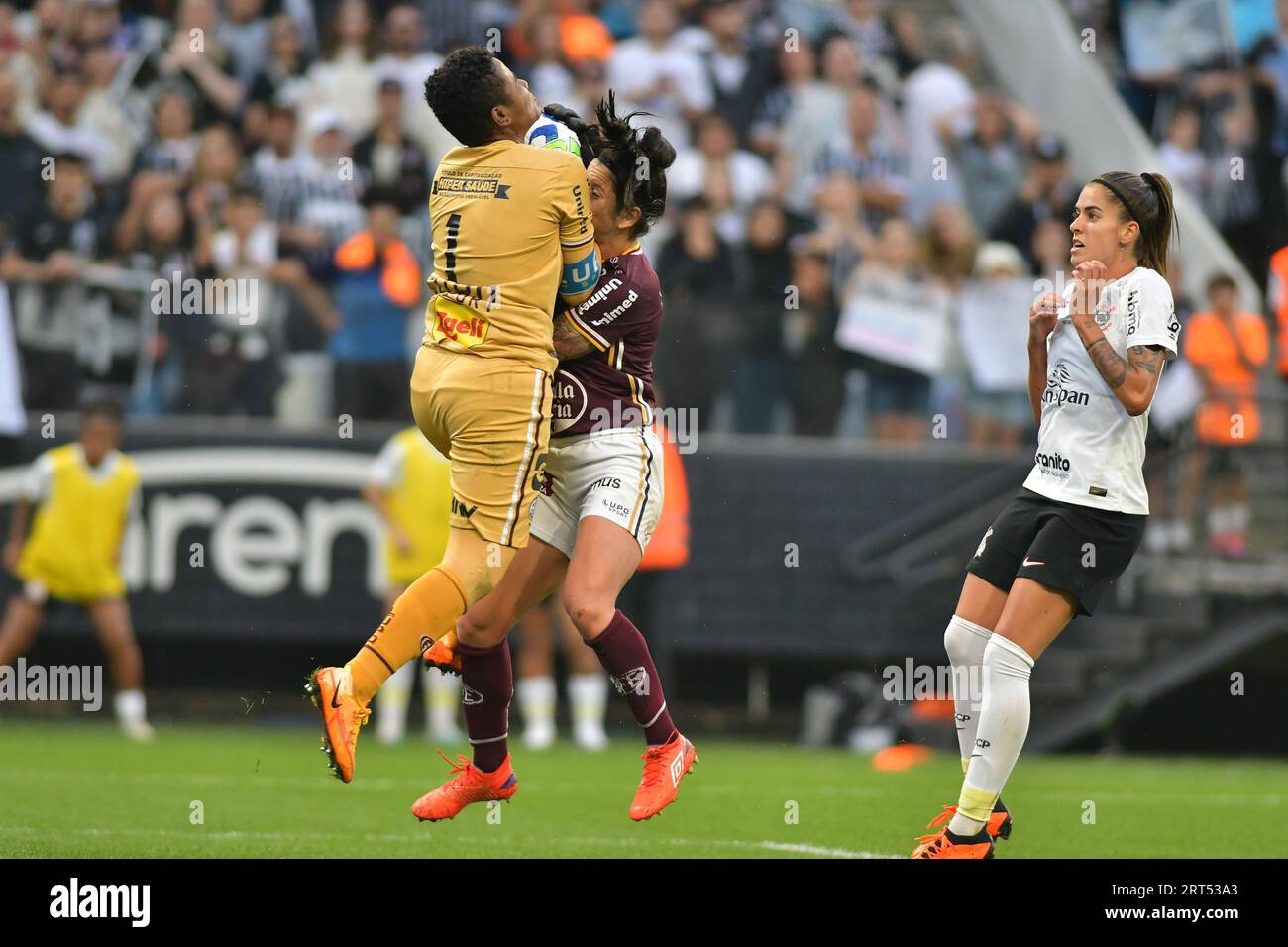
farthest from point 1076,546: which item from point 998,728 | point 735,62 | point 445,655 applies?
point 735,62

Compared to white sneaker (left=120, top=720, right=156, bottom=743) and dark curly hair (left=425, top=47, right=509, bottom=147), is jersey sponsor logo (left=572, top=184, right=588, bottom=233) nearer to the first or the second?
dark curly hair (left=425, top=47, right=509, bottom=147)

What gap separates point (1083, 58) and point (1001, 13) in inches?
38.5

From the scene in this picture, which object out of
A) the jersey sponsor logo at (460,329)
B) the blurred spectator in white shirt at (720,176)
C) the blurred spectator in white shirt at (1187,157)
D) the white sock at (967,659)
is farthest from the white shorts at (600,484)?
the blurred spectator in white shirt at (1187,157)

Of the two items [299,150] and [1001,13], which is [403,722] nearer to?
[299,150]

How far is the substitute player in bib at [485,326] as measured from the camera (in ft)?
22.6

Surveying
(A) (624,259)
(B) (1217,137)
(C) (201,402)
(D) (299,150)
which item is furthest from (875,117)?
(A) (624,259)

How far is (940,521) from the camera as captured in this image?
47.5ft

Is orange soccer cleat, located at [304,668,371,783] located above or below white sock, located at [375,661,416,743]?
above

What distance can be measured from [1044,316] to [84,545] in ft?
28.2

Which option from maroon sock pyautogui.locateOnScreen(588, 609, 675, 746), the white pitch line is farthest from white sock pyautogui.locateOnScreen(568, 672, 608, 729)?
maroon sock pyautogui.locateOnScreen(588, 609, 675, 746)

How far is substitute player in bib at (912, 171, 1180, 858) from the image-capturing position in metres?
6.96

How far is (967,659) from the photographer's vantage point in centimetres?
735

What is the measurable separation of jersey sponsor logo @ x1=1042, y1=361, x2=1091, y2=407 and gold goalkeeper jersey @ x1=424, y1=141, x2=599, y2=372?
1.86m

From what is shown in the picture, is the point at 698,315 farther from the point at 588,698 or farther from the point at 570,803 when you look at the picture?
the point at 570,803
